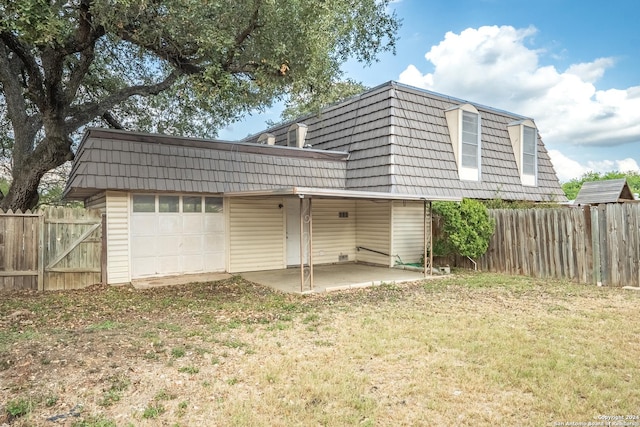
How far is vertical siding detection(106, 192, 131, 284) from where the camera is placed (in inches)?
335

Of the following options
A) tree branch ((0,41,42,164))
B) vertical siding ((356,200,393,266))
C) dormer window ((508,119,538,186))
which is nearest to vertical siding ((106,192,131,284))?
tree branch ((0,41,42,164))

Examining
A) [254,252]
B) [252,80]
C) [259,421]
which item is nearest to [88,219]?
[254,252]

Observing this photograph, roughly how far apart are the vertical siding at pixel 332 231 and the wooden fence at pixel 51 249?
563 cm

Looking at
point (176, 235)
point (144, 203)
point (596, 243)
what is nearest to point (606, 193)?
point (596, 243)

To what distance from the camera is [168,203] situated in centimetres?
934

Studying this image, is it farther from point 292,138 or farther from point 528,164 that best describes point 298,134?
point 528,164

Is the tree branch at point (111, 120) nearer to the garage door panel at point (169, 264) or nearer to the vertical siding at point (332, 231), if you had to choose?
the garage door panel at point (169, 264)

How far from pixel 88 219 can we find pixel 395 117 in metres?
8.06

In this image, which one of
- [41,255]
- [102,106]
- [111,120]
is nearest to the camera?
[41,255]

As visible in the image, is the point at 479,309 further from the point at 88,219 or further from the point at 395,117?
the point at 88,219

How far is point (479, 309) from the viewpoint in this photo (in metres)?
6.28

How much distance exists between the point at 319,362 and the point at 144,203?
262 inches

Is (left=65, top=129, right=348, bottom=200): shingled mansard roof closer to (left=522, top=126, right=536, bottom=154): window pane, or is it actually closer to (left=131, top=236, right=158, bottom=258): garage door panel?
(left=131, top=236, right=158, bottom=258): garage door panel

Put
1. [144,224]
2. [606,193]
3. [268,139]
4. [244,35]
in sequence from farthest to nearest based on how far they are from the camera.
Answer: [606,193] < [268,139] < [144,224] < [244,35]
